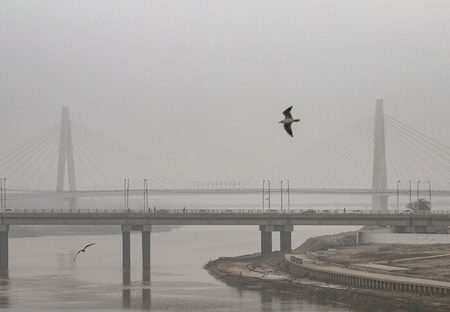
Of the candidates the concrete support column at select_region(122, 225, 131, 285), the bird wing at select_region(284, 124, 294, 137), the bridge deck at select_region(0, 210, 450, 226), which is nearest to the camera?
the bird wing at select_region(284, 124, 294, 137)

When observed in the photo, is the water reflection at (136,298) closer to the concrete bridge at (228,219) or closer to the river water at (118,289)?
the river water at (118,289)

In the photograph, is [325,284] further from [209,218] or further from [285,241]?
[209,218]

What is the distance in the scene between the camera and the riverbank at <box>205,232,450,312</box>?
75.2 m

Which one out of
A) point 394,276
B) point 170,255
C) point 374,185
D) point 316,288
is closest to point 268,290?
point 316,288

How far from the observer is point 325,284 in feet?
295

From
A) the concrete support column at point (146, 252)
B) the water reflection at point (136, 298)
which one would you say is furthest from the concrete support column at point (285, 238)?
the water reflection at point (136, 298)

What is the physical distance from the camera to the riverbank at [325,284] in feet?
247

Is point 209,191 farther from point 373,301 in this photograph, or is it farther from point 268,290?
point 373,301

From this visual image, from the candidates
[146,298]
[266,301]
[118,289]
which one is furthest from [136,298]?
[266,301]

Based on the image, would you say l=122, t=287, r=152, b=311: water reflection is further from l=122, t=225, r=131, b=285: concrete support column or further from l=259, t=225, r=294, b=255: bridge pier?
l=259, t=225, r=294, b=255: bridge pier

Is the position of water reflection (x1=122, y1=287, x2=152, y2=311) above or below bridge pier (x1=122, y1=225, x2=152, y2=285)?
below

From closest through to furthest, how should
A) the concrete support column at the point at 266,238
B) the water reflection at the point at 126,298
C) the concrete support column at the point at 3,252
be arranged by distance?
the water reflection at the point at 126,298 < the concrete support column at the point at 3,252 < the concrete support column at the point at 266,238

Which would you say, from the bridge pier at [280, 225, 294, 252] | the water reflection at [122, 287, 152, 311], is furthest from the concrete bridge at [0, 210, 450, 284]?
→ the water reflection at [122, 287, 152, 311]

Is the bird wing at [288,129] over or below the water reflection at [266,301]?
over
